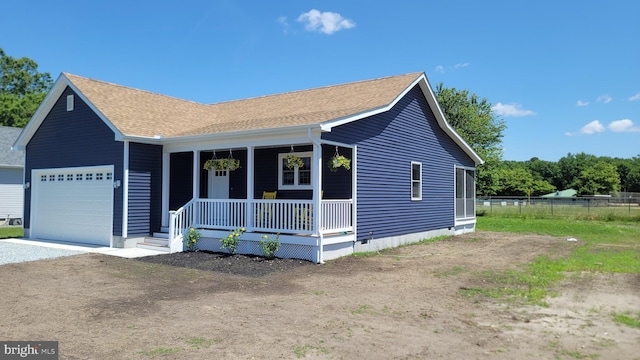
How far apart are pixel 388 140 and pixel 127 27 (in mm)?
13063

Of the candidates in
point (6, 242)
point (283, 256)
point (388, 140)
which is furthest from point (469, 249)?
point (6, 242)

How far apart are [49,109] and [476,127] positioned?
28.8 meters

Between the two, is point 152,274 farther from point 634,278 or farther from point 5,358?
point 634,278

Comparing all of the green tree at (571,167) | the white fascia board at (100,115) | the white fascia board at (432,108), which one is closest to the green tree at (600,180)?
the green tree at (571,167)

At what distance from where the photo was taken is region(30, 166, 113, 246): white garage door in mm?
13367

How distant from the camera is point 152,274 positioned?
29.7 ft

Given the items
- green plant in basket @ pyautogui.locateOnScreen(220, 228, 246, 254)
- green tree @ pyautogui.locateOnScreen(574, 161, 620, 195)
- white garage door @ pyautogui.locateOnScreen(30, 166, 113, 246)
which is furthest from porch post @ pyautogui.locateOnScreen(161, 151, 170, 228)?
green tree @ pyautogui.locateOnScreen(574, 161, 620, 195)

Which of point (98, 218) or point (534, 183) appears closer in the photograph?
point (98, 218)

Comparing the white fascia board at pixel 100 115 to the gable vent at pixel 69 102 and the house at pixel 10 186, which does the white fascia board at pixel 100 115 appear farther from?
the house at pixel 10 186

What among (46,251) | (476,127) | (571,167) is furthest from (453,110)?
(571,167)

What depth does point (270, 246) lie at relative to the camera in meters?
10.7

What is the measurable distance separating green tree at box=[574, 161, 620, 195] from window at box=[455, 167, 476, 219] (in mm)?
78345

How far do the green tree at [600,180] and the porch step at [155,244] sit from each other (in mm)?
90251

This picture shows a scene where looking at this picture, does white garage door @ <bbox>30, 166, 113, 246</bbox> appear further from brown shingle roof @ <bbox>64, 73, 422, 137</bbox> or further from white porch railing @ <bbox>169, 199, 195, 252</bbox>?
white porch railing @ <bbox>169, 199, 195, 252</bbox>
